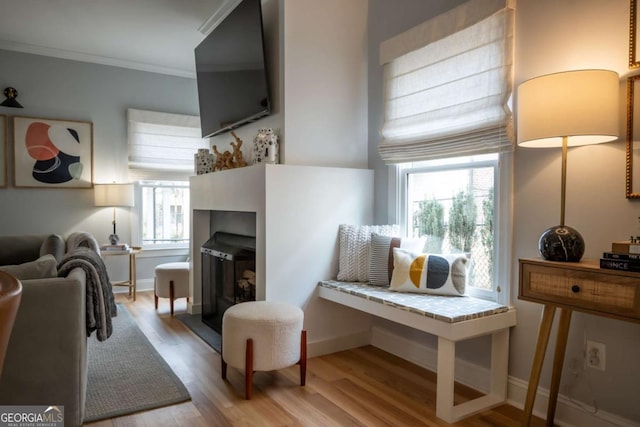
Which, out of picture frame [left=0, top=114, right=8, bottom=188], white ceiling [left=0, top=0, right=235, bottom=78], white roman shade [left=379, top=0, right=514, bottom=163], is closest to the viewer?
white roman shade [left=379, top=0, right=514, bottom=163]

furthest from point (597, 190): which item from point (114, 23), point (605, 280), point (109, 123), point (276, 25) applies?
point (109, 123)

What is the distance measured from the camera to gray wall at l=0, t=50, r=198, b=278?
456cm

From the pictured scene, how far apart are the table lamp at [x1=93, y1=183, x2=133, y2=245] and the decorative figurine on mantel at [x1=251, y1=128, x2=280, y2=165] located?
2.41 metres

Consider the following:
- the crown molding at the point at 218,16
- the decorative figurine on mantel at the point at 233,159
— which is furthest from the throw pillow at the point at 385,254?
the crown molding at the point at 218,16

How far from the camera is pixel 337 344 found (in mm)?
3117

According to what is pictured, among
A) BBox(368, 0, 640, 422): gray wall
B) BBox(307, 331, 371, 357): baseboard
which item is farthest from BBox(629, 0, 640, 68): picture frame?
BBox(307, 331, 371, 357): baseboard

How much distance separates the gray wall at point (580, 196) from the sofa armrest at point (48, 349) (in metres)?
2.12

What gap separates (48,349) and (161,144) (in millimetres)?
3734

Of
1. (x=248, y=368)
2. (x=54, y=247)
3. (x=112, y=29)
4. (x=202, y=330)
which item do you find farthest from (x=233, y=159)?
(x=112, y=29)

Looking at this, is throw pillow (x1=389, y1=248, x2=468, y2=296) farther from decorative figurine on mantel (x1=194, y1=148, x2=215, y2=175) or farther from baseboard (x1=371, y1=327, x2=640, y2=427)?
decorative figurine on mantel (x1=194, y1=148, x2=215, y2=175)

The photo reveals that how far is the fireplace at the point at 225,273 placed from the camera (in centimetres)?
325

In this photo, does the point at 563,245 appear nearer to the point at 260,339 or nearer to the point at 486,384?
the point at 486,384

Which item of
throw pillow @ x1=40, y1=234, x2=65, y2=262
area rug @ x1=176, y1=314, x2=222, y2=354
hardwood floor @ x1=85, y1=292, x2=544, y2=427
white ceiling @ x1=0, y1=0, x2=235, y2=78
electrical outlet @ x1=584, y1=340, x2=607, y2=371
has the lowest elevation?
hardwood floor @ x1=85, y1=292, x2=544, y2=427

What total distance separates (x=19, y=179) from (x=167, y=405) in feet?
11.8
